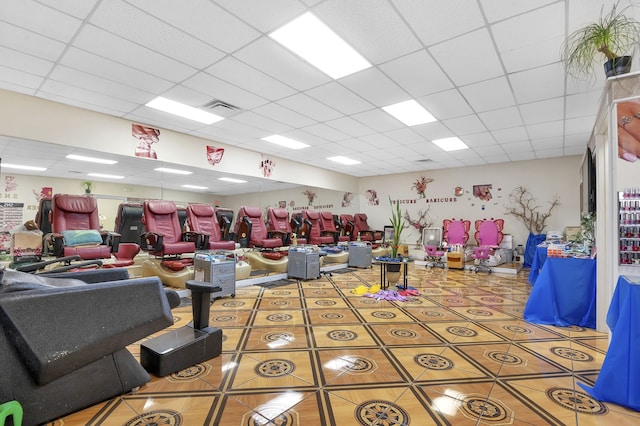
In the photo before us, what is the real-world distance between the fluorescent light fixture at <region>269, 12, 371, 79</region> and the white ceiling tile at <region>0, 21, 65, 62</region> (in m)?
1.99

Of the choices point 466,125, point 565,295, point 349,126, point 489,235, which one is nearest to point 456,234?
point 489,235

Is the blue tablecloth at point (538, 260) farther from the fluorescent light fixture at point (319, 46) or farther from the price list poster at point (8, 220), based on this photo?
the price list poster at point (8, 220)

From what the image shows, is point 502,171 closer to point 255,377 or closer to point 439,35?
point 439,35

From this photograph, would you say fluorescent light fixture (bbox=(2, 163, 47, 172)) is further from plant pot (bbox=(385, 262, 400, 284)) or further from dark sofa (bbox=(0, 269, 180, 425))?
plant pot (bbox=(385, 262, 400, 284))

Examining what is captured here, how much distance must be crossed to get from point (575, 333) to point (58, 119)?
6377 mm

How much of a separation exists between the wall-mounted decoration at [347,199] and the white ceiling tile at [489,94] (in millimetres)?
5594

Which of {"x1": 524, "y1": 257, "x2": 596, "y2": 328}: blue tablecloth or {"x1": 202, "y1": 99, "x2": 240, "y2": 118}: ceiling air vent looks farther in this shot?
{"x1": 202, "y1": 99, "x2": 240, "y2": 118}: ceiling air vent

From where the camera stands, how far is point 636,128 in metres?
1.97

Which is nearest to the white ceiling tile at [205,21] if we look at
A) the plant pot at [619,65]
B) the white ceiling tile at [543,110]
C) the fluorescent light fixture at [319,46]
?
the fluorescent light fixture at [319,46]

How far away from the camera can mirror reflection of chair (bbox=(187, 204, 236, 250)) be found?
4.32m

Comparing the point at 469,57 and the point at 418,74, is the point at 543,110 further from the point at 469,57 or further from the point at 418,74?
the point at 418,74

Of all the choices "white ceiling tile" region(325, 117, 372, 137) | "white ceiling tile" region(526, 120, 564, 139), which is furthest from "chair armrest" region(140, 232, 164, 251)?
"white ceiling tile" region(526, 120, 564, 139)

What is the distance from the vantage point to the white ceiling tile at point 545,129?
473 cm

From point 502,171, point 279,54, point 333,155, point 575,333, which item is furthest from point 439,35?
point 502,171
